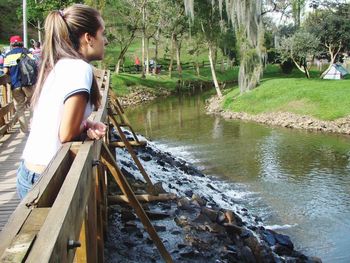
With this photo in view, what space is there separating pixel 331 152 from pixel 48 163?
64.8 feet

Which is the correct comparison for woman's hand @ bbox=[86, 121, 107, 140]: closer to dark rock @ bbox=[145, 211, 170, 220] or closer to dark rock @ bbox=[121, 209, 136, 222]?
dark rock @ bbox=[121, 209, 136, 222]

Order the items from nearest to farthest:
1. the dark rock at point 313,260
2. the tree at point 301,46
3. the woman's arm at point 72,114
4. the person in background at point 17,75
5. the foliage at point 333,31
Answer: the woman's arm at point 72,114 → the dark rock at point 313,260 → the person in background at point 17,75 → the foliage at point 333,31 → the tree at point 301,46

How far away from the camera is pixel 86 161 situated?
3.05 m

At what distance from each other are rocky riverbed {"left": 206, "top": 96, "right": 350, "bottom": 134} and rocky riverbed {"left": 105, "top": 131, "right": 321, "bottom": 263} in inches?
557

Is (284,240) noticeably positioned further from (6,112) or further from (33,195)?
(33,195)

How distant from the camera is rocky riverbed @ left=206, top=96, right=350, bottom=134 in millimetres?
26272

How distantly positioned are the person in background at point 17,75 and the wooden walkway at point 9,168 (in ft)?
1.99

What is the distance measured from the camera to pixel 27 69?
10555 millimetres

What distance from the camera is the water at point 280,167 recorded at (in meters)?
12.5

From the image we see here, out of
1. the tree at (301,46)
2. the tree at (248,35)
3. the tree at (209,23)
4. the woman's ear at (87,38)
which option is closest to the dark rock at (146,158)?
the woman's ear at (87,38)

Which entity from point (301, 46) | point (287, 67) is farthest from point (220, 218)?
point (287, 67)

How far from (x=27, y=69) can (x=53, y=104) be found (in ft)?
26.6

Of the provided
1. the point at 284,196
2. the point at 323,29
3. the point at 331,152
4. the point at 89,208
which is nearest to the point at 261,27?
the point at 323,29

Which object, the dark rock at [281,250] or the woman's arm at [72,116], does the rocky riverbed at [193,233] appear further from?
the woman's arm at [72,116]
